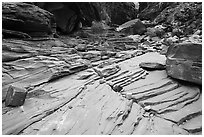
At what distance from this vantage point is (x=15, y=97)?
229 inches

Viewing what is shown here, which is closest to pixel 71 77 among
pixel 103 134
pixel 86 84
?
pixel 86 84

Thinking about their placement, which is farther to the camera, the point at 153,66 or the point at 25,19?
the point at 25,19

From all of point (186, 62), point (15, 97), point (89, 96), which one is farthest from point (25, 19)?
point (186, 62)

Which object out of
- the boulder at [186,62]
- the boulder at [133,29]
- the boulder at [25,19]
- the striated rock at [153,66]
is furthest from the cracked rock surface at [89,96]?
the boulder at [133,29]

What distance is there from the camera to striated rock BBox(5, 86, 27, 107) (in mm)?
5805

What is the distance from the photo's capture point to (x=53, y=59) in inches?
325

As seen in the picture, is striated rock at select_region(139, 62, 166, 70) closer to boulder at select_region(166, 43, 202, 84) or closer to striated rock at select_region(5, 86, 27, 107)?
boulder at select_region(166, 43, 202, 84)

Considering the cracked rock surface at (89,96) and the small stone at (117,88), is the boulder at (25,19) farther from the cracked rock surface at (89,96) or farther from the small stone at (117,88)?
the small stone at (117,88)

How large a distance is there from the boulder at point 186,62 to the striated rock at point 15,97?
5.42 m

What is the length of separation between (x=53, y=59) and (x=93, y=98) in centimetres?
291

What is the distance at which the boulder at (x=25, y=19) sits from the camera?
927 cm

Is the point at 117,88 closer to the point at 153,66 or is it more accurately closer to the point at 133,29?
the point at 153,66

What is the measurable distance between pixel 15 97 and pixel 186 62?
5.90m

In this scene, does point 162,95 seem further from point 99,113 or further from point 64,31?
point 64,31
